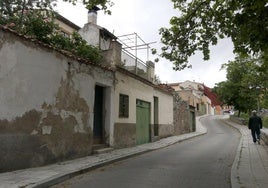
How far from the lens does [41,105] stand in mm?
10023

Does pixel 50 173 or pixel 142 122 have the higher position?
pixel 142 122

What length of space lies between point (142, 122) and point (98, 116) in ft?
15.9

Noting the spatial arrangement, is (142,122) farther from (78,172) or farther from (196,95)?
(196,95)

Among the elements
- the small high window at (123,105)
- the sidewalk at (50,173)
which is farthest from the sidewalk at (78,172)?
the small high window at (123,105)

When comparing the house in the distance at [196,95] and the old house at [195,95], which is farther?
the house in the distance at [196,95]

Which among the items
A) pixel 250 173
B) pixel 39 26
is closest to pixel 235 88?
pixel 39 26

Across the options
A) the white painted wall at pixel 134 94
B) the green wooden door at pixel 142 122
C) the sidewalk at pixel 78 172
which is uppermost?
the white painted wall at pixel 134 94

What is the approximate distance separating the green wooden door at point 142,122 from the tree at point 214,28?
5.76 meters

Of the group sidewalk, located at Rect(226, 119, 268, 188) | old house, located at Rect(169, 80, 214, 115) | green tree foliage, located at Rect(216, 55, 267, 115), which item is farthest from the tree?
old house, located at Rect(169, 80, 214, 115)

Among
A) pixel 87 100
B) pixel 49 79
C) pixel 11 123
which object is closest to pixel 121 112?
pixel 87 100

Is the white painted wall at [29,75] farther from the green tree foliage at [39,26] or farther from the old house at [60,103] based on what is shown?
the green tree foliage at [39,26]

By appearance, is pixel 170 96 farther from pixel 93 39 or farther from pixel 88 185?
pixel 88 185

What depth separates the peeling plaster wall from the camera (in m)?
8.67

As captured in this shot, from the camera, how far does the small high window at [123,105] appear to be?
52.0 ft
